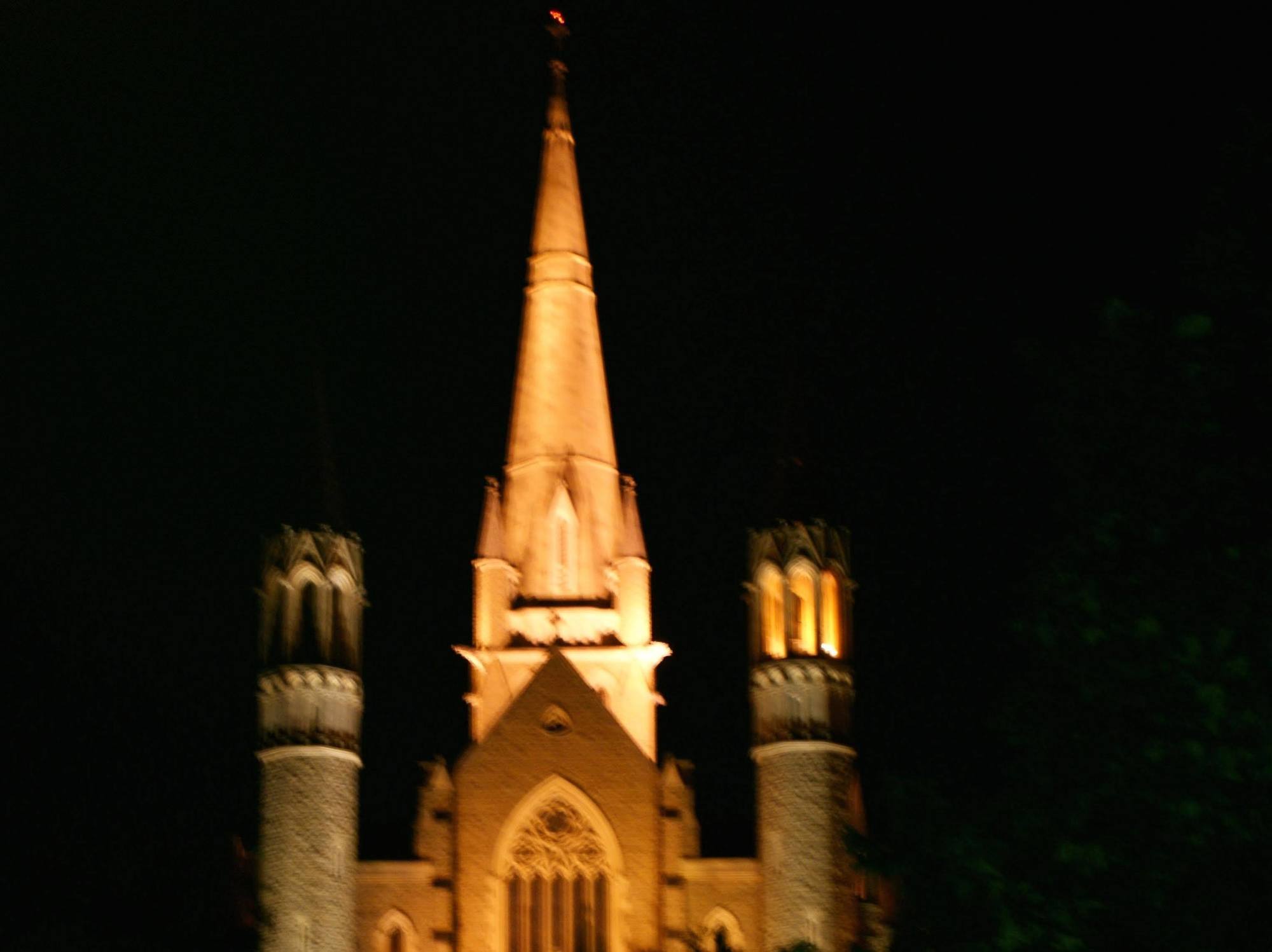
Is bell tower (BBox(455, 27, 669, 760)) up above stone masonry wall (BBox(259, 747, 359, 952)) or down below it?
above

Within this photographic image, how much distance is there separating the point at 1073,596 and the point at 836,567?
2908cm

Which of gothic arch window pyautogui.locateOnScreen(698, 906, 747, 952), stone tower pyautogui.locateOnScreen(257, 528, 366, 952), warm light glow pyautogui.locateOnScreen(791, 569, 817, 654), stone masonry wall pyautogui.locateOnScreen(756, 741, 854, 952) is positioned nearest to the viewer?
stone tower pyautogui.locateOnScreen(257, 528, 366, 952)

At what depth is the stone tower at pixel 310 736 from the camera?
46.3 meters

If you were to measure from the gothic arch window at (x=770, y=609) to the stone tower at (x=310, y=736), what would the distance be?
7504 mm

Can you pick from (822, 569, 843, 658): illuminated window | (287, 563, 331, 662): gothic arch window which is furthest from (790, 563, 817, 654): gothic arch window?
(287, 563, 331, 662): gothic arch window

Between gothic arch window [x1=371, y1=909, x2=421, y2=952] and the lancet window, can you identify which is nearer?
gothic arch window [x1=371, y1=909, x2=421, y2=952]

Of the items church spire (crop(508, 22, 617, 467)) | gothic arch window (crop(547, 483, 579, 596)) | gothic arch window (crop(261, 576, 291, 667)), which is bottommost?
gothic arch window (crop(261, 576, 291, 667))

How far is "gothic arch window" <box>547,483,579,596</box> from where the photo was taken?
54.1m

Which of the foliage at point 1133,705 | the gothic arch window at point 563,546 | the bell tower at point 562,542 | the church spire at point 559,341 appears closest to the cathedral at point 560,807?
the bell tower at point 562,542

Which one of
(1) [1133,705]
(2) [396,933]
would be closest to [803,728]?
(2) [396,933]

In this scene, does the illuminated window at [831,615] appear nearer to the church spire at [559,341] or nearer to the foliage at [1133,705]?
the church spire at [559,341]

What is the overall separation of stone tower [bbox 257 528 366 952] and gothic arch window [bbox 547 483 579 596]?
5.40 meters

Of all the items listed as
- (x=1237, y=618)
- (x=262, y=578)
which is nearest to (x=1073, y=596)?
(x=1237, y=618)

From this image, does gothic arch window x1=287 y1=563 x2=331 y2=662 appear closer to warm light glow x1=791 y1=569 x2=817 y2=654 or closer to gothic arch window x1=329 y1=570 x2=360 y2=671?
gothic arch window x1=329 y1=570 x2=360 y2=671
